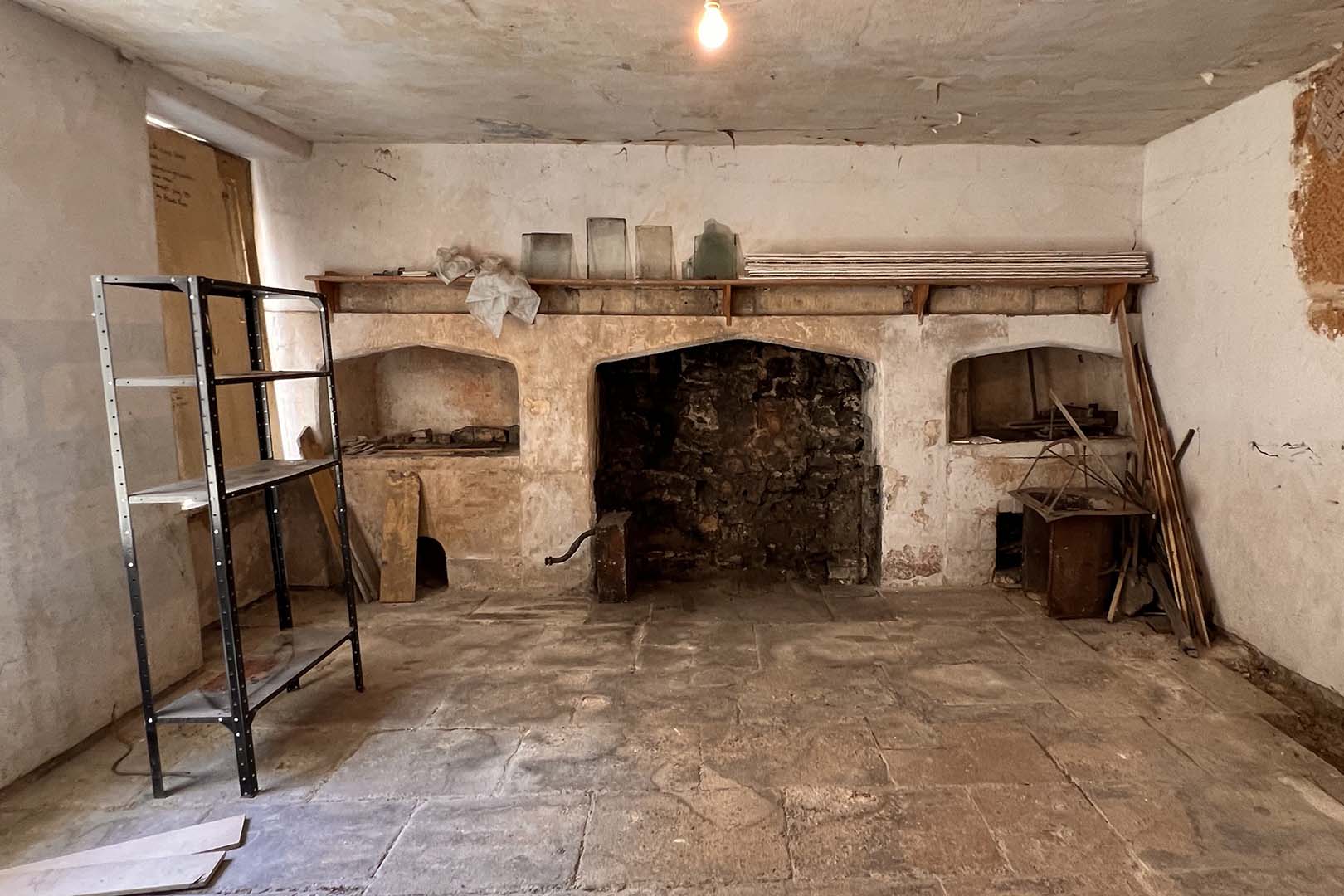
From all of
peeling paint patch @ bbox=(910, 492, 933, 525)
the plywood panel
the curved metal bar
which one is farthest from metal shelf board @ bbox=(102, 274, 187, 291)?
peeling paint patch @ bbox=(910, 492, 933, 525)

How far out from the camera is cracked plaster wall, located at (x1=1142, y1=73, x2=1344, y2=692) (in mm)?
3527

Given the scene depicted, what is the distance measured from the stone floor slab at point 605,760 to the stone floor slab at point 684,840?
115 mm

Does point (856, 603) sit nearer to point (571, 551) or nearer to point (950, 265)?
point (571, 551)

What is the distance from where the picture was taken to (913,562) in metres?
5.18

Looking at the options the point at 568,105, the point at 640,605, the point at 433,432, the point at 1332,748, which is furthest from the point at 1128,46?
the point at 433,432

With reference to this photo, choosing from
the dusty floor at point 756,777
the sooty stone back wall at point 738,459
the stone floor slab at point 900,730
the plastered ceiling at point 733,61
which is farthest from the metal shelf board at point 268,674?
the plastered ceiling at point 733,61

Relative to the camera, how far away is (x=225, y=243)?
4.81 metres

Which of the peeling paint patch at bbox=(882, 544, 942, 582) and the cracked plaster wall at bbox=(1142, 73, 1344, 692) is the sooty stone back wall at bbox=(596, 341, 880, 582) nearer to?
the peeling paint patch at bbox=(882, 544, 942, 582)

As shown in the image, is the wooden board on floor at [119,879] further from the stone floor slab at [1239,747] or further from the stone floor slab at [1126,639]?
the stone floor slab at [1126,639]

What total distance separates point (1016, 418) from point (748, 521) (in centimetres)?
232

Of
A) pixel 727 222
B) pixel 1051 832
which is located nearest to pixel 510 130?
pixel 727 222

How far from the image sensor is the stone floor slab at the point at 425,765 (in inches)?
113

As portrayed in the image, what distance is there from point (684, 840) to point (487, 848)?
0.70m

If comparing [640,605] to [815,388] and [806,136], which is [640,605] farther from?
[806,136]
